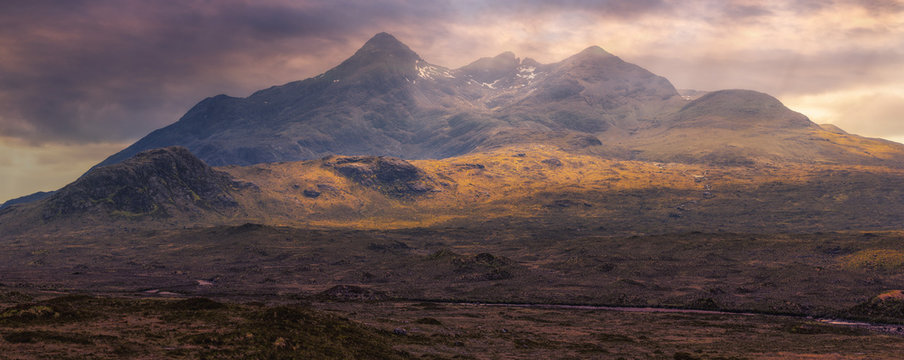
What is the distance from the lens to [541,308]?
342 ft

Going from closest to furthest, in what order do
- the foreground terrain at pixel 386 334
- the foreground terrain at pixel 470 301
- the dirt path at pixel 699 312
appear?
the foreground terrain at pixel 386 334 → the foreground terrain at pixel 470 301 → the dirt path at pixel 699 312

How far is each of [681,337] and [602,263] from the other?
3381 inches

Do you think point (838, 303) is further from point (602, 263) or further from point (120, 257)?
point (120, 257)

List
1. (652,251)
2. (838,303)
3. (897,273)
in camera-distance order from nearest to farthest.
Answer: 1. (838,303)
2. (897,273)
3. (652,251)

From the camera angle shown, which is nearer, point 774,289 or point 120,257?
point 774,289

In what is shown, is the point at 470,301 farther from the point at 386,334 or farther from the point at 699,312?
the point at 386,334

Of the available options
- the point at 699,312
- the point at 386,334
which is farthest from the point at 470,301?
the point at 386,334

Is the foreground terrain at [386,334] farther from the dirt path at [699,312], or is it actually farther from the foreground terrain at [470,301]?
the dirt path at [699,312]

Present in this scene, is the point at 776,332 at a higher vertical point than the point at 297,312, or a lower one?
lower

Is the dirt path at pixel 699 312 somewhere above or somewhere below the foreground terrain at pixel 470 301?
below

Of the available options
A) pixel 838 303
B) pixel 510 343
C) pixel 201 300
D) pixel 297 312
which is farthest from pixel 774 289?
pixel 201 300

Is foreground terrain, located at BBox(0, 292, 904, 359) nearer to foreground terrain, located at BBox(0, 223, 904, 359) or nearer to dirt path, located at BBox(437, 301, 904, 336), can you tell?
foreground terrain, located at BBox(0, 223, 904, 359)

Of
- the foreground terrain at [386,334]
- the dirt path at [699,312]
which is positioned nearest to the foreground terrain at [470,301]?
the foreground terrain at [386,334]

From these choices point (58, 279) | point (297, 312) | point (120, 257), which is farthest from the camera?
point (120, 257)
